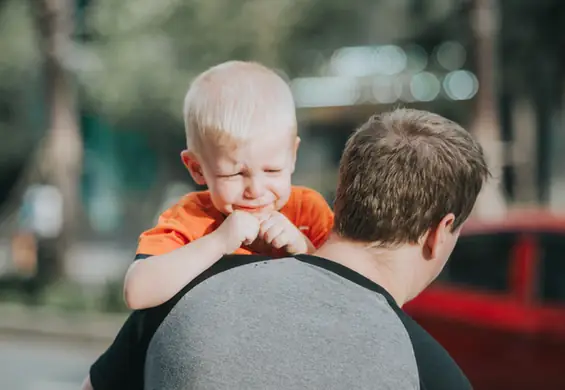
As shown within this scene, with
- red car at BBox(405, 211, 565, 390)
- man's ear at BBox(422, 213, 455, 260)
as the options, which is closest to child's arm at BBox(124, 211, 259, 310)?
man's ear at BBox(422, 213, 455, 260)

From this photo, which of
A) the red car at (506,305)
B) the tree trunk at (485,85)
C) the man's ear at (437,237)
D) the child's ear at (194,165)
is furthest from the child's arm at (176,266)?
the tree trunk at (485,85)

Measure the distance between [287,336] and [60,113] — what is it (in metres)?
11.8

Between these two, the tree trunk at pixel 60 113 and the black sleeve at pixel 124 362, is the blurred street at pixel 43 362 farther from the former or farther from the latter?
the black sleeve at pixel 124 362

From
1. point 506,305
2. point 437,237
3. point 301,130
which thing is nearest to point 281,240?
point 437,237

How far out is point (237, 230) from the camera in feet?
6.34

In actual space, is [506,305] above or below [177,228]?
below

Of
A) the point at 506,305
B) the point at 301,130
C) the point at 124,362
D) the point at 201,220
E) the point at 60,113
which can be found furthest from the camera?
the point at 301,130

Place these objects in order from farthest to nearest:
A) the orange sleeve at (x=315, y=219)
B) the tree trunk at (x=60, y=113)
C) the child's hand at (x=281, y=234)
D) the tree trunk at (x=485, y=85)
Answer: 1. the tree trunk at (x=60, y=113)
2. the tree trunk at (x=485, y=85)
3. the orange sleeve at (x=315, y=219)
4. the child's hand at (x=281, y=234)

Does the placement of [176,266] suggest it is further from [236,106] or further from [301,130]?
[301,130]

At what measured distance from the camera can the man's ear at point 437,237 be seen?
72.3 inches

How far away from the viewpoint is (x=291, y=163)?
2064 mm

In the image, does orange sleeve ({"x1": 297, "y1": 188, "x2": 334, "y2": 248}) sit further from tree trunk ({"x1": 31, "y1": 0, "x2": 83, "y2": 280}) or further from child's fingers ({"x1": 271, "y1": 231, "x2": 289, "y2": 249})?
tree trunk ({"x1": 31, "y1": 0, "x2": 83, "y2": 280})

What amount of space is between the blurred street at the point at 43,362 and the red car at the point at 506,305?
3.81 m

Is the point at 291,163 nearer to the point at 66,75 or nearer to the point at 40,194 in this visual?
the point at 66,75
